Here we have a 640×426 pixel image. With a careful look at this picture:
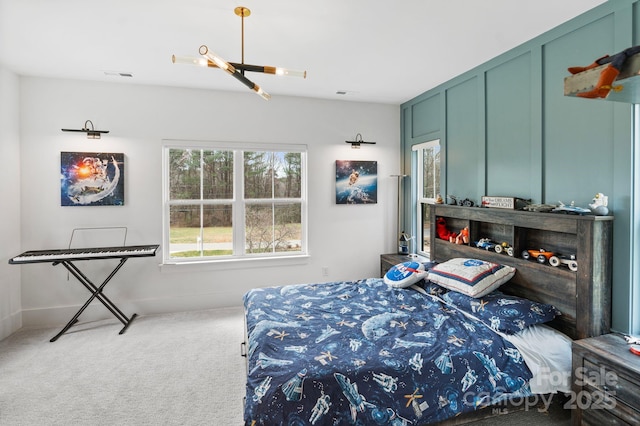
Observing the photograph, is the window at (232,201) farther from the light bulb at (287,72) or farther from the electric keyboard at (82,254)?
the light bulb at (287,72)

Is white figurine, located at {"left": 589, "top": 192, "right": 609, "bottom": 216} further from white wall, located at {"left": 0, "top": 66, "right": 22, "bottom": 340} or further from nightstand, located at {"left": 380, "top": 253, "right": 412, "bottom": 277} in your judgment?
white wall, located at {"left": 0, "top": 66, "right": 22, "bottom": 340}

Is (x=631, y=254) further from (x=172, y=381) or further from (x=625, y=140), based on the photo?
(x=172, y=381)

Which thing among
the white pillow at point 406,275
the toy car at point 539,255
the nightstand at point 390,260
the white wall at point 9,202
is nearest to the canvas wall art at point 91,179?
the white wall at point 9,202

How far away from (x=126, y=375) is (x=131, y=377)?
64 mm

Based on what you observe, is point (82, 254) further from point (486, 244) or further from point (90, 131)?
point (486, 244)

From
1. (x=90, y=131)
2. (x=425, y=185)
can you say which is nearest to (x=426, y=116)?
(x=425, y=185)

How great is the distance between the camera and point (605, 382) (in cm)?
184

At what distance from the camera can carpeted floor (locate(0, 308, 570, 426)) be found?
2.17m

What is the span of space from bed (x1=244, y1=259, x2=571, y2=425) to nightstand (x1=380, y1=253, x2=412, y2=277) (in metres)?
1.48

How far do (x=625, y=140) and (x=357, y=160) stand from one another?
2.97 meters

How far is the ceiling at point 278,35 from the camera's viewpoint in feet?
7.50

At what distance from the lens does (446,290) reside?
2.94 m

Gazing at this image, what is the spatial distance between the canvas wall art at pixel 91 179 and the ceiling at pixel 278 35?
2.97ft

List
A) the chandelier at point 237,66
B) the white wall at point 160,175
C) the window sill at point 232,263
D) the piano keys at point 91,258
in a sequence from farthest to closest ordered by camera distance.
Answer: the window sill at point 232,263, the white wall at point 160,175, the piano keys at point 91,258, the chandelier at point 237,66
